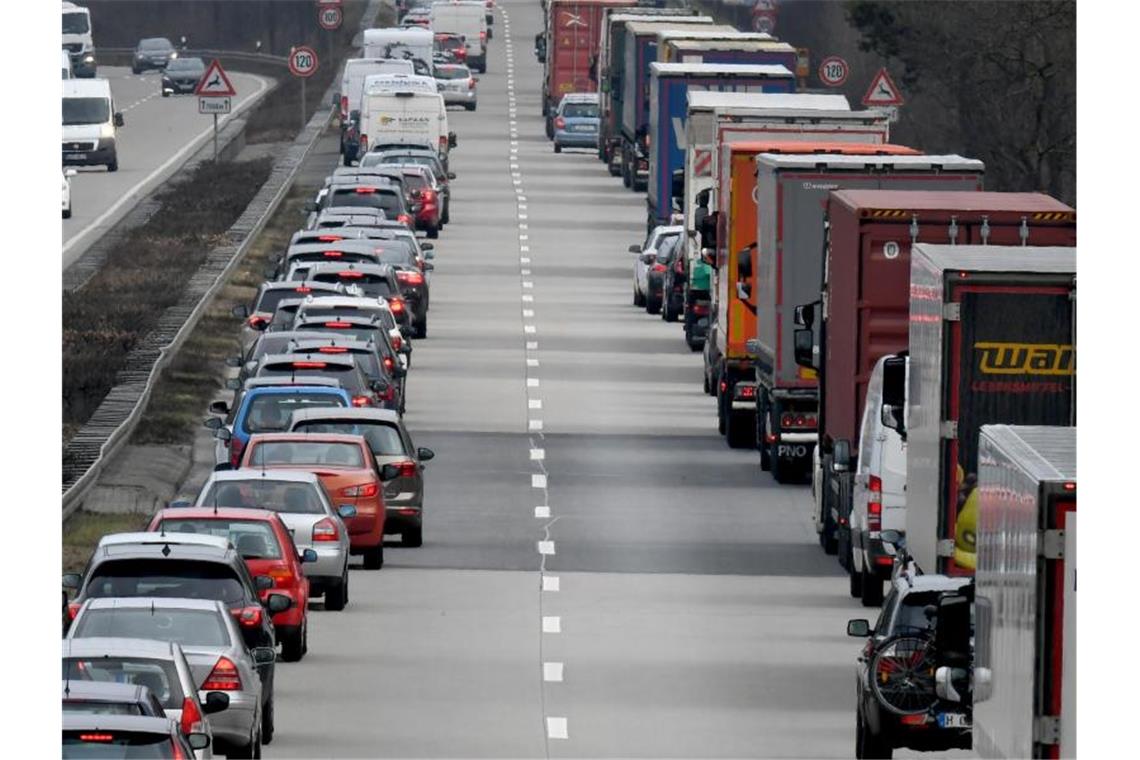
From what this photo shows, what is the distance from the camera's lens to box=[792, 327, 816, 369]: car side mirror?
3156 centimetres

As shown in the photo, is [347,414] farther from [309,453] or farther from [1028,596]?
[1028,596]

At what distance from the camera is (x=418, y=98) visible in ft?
244

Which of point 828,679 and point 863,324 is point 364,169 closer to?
point 863,324

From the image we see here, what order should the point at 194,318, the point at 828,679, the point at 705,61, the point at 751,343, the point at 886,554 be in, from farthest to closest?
the point at 705,61, the point at 194,318, the point at 751,343, the point at 886,554, the point at 828,679

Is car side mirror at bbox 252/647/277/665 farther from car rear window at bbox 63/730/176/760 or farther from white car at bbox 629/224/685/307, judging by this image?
white car at bbox 629/224/685/307

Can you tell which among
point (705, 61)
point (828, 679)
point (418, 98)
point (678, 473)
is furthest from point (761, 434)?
point (418, 98)

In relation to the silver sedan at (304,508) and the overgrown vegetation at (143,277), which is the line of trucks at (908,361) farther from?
the overgrown vegetation at (143,277)

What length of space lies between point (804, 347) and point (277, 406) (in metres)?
4.81

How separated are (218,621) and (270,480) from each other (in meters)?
7.19

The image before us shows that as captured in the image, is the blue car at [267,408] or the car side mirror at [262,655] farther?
the blue car at [267,408]

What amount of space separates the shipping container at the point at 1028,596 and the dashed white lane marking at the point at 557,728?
6867 mm

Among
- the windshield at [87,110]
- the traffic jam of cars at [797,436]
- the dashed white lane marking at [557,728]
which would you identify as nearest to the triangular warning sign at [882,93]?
the traffic jam of cars at [797,436]

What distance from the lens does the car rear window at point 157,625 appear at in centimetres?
2009

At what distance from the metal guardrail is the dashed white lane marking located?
1020cm
